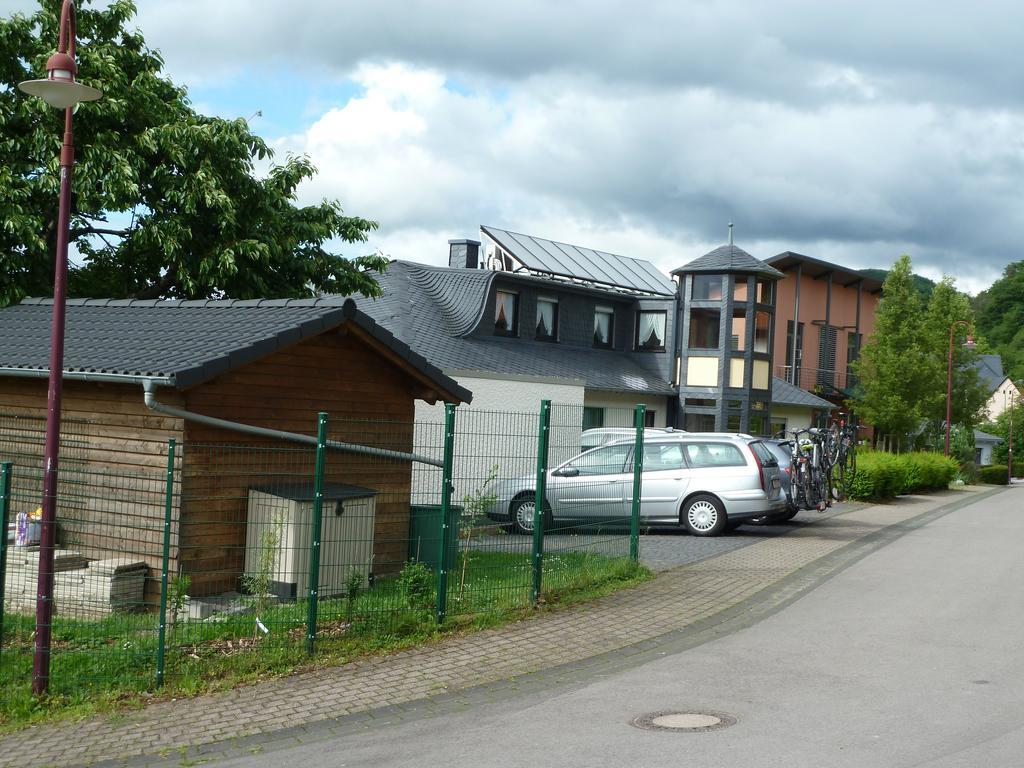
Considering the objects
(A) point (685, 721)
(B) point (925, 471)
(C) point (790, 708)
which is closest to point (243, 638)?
(A) point (685, 721)

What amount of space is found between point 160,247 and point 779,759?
16905 millimetres

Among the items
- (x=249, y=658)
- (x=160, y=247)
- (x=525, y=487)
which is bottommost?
(x=249, y=658)

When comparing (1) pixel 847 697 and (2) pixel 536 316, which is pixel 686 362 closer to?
(2) pixel 536 316

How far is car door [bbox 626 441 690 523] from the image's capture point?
18531 millimetres

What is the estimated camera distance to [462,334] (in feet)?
104

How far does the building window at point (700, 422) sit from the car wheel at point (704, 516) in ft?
62.7

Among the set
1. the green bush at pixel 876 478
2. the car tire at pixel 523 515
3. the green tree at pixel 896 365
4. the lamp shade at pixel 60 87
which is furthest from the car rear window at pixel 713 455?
the green tree at pixel 896 365

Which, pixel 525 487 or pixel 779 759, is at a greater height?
pixel 525 487

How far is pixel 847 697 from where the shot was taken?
25.4ft

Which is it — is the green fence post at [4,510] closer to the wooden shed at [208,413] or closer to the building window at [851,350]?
the wooden shed at [208,413]

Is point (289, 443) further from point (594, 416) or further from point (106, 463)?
point (594, 416)

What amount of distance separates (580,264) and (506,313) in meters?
7.94

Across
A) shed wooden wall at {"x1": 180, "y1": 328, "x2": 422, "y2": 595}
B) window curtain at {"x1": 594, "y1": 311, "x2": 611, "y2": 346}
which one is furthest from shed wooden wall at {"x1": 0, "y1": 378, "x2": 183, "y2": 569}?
window curtain at {"x1": 594, "y1": 311, "x2": 611, "y2": 346}

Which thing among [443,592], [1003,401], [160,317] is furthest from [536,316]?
[1003,401]
